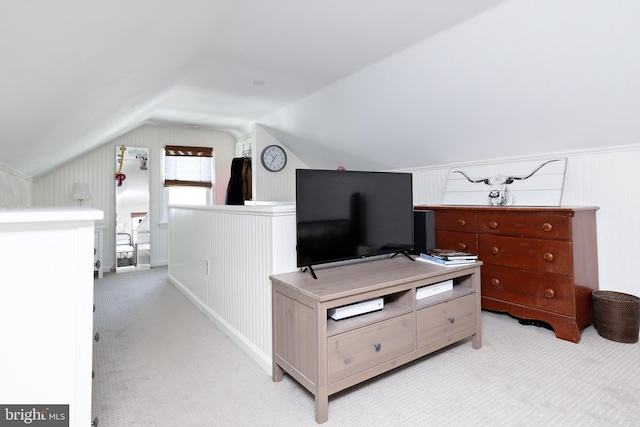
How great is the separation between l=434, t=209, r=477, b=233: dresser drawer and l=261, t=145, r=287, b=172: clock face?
2673 mm

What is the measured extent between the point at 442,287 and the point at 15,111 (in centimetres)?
239

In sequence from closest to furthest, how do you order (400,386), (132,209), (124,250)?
(400,386) → (124,250) → (132,209)

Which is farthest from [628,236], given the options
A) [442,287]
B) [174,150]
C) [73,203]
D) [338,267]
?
[73,203]

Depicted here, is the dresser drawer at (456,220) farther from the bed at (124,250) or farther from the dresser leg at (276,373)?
the bed at (124,250)

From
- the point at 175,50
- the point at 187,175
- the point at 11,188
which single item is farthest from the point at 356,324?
the point at 187,175

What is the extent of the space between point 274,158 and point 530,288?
3.71 metres

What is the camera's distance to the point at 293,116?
14.0 ft

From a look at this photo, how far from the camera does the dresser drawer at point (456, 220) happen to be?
298 centimetres

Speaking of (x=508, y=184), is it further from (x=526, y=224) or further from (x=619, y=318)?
(x=619, y=318)

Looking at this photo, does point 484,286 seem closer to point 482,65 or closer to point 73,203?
point 482,65

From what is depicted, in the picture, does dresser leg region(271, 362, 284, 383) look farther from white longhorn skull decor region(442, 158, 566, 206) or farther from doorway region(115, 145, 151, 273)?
doorway region(115, 145, 151, 273)

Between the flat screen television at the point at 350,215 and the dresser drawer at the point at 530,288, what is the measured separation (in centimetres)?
102

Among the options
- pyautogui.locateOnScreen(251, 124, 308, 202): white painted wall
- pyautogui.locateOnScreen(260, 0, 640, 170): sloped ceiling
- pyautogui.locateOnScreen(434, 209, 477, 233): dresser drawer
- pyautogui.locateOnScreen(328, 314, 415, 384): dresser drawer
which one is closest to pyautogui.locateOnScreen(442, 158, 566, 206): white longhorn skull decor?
pyautogui.locateOnScreen(260, 0, 640, 170): sloped ceiling

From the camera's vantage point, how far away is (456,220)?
10.2 ft
